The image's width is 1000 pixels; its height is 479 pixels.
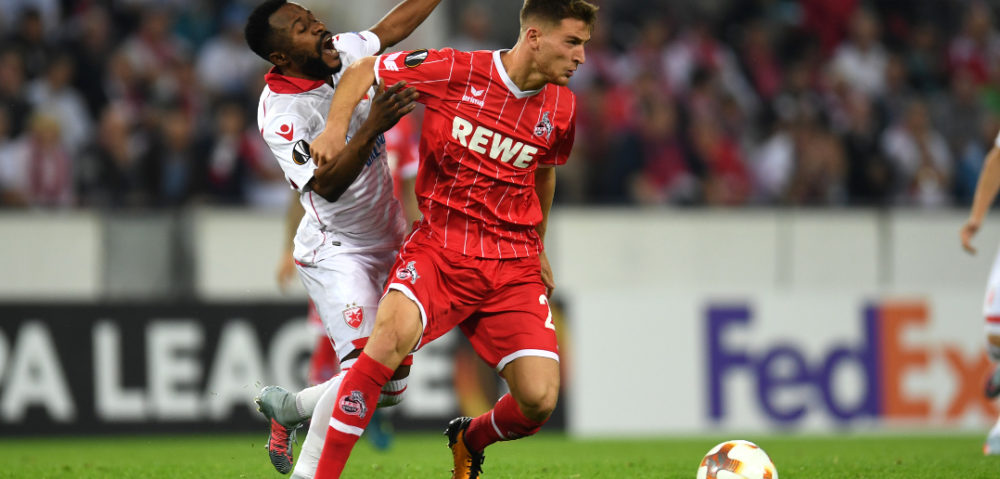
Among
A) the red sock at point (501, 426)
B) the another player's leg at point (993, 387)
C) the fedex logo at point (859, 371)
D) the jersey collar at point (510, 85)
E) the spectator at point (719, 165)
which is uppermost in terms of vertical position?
the jersey collar at point (510, 85)

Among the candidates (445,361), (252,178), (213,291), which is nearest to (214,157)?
(252,178)

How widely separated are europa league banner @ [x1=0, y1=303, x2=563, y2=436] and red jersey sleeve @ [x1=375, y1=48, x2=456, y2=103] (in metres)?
5.22

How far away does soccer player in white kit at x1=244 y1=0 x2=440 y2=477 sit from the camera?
5.89 m

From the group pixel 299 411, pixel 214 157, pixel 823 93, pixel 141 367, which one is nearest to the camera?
pixel 299 411

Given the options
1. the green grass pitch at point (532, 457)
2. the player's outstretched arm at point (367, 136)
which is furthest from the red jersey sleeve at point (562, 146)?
the green grass pitch at point (532, 457)

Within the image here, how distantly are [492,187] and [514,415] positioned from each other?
100 cm

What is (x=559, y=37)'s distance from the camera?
5617mm

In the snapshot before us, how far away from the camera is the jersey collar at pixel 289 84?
19.7ft

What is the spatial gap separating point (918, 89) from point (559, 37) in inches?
419

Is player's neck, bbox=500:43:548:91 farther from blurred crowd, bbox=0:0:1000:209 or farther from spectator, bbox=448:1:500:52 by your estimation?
spectator, bbox=448:1:500:52

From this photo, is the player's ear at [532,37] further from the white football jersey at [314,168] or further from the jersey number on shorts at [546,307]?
the jersey number on shorts at [546,307]

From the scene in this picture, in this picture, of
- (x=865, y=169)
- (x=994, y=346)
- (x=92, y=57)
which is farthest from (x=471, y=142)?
(x=865, y=169)

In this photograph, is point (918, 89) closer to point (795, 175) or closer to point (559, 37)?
point (795, 175)

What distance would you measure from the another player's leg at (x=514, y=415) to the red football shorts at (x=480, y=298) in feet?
0.20
